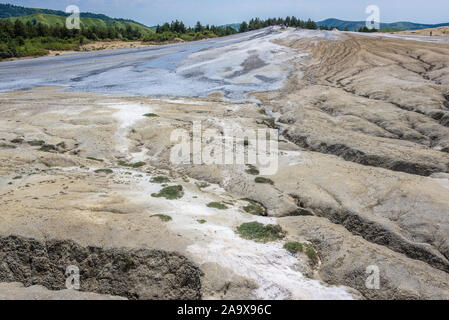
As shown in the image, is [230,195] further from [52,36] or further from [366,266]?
[52,36]

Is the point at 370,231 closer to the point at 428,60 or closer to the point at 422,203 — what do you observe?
the point at 422,203

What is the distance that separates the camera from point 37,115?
25.7 m

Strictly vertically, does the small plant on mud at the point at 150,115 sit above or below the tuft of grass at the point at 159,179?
above

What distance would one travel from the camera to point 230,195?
16719 millimetres

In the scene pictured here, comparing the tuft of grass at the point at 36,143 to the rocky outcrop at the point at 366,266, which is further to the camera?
the tuft of grass at the point at 36,143

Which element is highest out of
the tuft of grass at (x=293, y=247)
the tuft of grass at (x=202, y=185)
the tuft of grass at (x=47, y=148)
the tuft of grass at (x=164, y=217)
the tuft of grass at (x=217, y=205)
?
the tuft of grass at (x=47, y=148)

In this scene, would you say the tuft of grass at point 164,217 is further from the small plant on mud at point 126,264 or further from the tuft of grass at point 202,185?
the tuft of grass at point 202,185

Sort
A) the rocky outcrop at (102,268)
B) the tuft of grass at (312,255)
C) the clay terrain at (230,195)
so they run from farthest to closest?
the tuft of grass at (312,255)
the clay terrain at (230,195)
the rocky outcrop at (102,268)

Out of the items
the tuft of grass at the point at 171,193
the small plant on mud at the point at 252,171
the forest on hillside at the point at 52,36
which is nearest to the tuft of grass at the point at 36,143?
the tuft of grass at the point at 171,193

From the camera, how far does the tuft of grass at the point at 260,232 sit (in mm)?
12594

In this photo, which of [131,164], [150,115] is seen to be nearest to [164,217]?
[131,164]

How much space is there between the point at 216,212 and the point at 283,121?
17015 millimetres

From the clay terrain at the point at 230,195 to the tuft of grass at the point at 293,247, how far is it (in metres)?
0.05

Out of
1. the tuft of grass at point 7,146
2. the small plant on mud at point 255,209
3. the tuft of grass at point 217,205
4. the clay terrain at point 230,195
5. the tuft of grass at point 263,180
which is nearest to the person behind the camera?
the clay terrain at point 230,195
